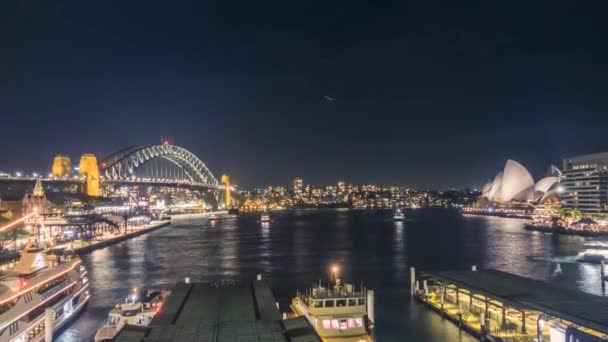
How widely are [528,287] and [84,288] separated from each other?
1182 cm

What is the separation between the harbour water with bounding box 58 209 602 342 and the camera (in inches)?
A: 566

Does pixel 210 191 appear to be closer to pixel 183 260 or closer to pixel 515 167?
pixel 515 167

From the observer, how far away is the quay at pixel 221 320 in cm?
793

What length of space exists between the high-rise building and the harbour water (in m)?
18.2

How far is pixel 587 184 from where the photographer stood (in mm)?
56469

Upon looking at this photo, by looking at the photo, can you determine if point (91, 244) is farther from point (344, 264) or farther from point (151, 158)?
point (151, 158)

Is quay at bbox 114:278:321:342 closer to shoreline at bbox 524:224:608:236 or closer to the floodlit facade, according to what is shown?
shoreline at bbox 524:224:608:236

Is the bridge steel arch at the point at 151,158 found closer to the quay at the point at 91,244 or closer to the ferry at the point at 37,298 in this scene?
the quay at the point at 91,244

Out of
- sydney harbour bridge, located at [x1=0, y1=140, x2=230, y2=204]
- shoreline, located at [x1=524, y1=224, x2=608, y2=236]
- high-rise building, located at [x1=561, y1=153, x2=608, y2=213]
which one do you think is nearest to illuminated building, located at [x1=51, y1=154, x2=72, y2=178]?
sydney harbour bridge, located at [x1=0, y1=140, x2=230, y2=204]

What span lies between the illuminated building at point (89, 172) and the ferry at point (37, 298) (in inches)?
1782

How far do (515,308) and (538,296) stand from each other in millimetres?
647

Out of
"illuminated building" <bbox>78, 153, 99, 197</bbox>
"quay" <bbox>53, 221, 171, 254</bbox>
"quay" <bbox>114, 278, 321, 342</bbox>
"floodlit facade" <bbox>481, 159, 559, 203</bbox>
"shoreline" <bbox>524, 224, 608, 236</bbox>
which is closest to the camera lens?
"quay" <bbox>114, 278, 321, 342</bbox>

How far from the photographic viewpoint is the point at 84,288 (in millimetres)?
15883

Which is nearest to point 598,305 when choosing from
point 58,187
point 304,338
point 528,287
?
point 528,287
